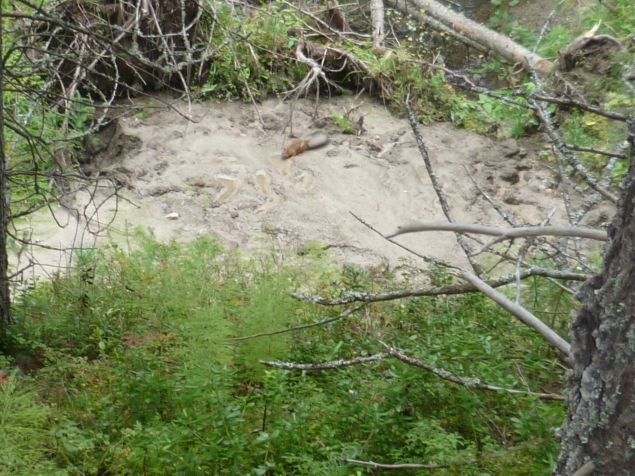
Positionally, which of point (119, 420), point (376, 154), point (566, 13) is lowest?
point (119, 420)

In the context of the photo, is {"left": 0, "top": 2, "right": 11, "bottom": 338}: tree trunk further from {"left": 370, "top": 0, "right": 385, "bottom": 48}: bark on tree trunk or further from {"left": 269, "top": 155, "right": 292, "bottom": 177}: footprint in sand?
{"left": 370, "top": 0, "right": 385, "bottom": 48}: bark on tree trunk

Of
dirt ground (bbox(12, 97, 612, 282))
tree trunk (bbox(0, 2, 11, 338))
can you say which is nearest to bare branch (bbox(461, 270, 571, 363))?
tree trunk (bbox(0, 2, 11, 338))

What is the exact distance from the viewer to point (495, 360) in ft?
9.30

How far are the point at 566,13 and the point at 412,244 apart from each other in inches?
276

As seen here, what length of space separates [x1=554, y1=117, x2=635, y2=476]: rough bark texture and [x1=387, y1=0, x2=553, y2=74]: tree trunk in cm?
859

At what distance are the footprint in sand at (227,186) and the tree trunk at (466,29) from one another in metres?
5.01

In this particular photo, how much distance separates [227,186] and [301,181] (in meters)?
0.85

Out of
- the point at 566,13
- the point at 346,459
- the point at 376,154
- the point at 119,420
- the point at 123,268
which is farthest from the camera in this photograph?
the point at 566,13

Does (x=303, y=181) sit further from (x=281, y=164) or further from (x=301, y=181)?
(x=281, y=164)

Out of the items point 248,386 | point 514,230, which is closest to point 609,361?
point 514,230

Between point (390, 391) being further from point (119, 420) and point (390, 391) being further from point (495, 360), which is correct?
point (119, 420)

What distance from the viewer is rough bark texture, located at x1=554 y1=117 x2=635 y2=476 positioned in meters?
1.58

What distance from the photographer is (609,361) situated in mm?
1644

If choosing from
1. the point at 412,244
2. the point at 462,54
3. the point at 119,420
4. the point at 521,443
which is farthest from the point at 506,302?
the point at 462,54
